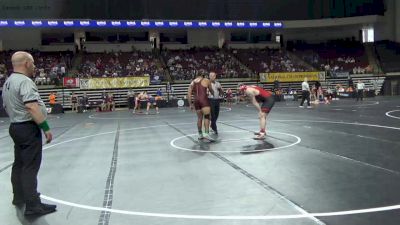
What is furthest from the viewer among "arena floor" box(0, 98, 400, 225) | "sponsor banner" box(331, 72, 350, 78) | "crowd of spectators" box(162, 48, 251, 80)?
"sponsor banner" box(331, 72, 350, 78)

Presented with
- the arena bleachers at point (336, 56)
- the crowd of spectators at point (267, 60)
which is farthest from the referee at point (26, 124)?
the arena bleachers at point (336, 56)

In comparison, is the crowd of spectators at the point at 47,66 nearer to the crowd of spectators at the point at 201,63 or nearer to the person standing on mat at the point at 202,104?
the crowd of spectators at the point at 201,63

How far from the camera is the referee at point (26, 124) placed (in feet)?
15.9

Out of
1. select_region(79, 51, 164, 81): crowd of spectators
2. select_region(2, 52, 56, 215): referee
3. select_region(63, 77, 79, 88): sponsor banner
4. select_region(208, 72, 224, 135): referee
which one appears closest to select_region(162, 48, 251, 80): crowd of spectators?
select_region(79, 51, 164, 81): crowd of spectators

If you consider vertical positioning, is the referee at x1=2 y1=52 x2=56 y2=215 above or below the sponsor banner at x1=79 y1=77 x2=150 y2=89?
below

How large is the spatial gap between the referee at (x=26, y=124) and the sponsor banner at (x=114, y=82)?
27.2 metres

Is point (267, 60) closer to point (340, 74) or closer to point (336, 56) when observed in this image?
point (340, 74)

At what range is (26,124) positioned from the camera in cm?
492

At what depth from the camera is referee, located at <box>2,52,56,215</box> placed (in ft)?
15.9

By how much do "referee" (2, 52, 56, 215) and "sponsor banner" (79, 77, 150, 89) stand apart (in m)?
27.2

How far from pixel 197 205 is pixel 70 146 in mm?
6685

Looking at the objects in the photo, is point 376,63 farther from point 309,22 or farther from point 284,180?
point 284,180

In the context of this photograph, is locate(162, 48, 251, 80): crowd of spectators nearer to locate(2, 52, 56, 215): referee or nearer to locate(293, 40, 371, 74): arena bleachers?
locate(293, 40, 371, 74): arena bleachers

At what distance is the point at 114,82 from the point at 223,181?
2707 cm
